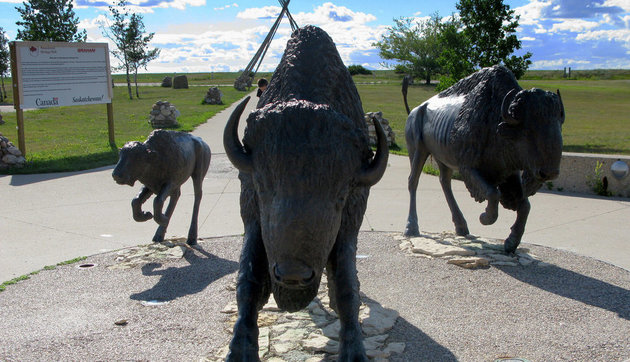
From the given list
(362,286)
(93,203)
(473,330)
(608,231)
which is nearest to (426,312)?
(473,330)

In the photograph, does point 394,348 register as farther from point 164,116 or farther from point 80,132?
point 80,132

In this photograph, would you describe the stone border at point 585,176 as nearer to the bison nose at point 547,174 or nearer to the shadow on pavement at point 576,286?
the shadow on pavement at point 576,286

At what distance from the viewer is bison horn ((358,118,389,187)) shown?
3.05 meters

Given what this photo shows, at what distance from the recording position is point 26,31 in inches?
1080

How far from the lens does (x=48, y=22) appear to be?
27328mm

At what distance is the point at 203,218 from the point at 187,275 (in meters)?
2.67

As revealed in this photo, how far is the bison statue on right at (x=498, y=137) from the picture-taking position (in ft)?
17.7

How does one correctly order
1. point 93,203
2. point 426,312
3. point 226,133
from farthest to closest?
point 93,203 → point 426,312 → point 226,133

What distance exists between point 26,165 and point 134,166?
773 centimetres

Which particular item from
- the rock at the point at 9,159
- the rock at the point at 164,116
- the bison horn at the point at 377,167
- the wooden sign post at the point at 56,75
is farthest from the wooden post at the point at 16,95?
the bison horn at the point at 377,167

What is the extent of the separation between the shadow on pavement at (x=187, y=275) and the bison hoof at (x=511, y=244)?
11.0ft

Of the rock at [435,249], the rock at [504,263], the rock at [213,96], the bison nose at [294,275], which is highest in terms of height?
the rock at [213,96]

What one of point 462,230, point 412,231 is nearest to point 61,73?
point 412,231

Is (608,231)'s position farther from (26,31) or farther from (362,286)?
(26,31)
